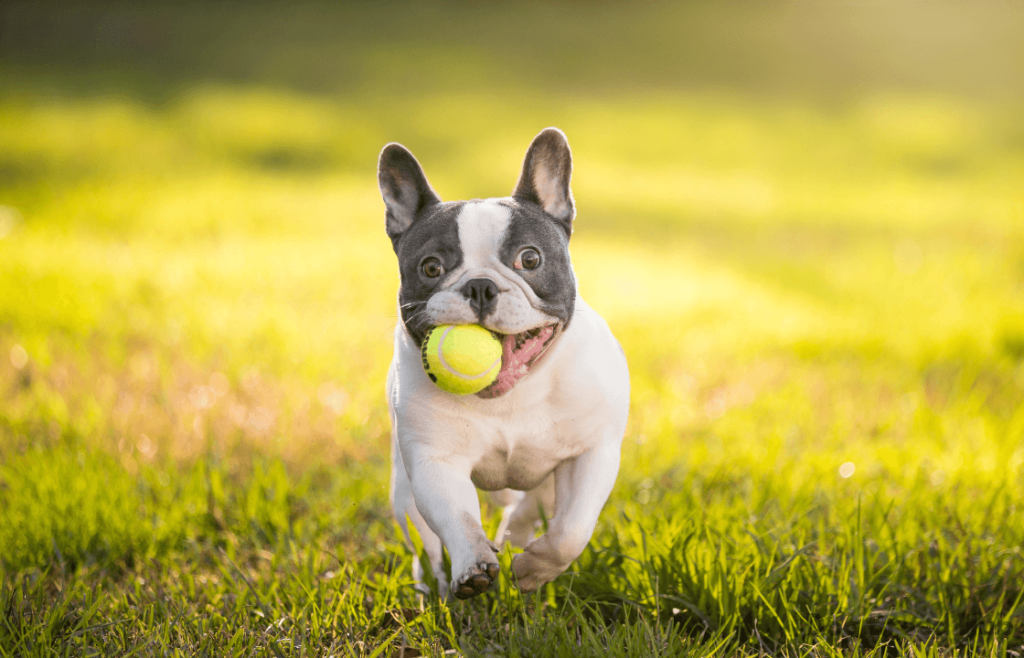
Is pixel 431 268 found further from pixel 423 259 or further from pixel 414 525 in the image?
pixel 414 525

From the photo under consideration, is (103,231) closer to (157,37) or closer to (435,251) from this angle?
(435,251)

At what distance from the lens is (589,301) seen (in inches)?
259

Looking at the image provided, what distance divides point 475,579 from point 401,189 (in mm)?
1360

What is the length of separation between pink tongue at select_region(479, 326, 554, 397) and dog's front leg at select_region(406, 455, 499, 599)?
0.91 ft

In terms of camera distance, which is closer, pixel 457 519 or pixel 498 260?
pixel 457 519

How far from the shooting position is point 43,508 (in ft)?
11.3

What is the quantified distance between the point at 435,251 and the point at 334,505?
162cm

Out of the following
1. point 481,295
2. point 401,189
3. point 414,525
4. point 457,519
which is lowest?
point 414,525

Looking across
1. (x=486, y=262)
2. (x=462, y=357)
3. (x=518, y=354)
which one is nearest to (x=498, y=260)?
(x=486, y=262)

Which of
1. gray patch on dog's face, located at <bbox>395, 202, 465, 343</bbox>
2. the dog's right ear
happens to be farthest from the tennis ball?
the dog's right ear

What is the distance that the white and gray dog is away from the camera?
2.48 m

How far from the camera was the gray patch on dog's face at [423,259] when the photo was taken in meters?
2.62

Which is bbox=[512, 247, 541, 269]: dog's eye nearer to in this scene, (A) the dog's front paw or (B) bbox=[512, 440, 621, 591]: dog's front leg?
(B) bbox=[512, 440, 621, 591]: dog's front leg

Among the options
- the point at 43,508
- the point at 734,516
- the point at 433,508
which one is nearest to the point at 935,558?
the point at 734,516
